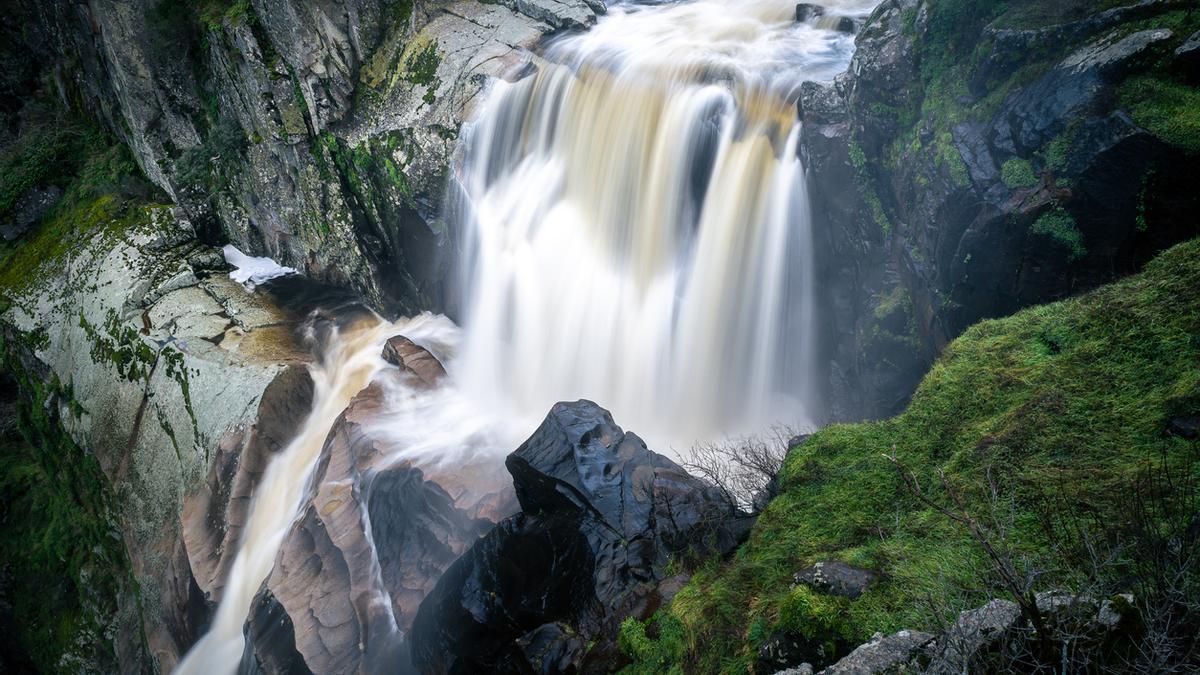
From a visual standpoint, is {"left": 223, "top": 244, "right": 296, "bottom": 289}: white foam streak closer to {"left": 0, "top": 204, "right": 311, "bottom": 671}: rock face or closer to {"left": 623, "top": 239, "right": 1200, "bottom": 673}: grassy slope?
{"left": 0, "top": 204, "right": 311, "bottom": 671}: rock face

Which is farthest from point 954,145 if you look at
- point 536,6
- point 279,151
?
point 279,151

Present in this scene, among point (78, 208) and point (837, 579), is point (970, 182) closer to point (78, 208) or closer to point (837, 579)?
point (837, 579)

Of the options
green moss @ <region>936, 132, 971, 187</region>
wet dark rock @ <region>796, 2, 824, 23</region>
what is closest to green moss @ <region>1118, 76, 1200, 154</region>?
green moss @ <region>936, 132, 971, 187</region>

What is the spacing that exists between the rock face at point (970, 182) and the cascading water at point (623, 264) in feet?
2.98

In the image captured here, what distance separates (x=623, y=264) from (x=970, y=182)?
22.7 feet

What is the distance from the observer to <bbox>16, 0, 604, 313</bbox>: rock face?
56.2 ft

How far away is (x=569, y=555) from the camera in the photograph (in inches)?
347

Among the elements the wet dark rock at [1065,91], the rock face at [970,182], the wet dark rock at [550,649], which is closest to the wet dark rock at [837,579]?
the wet dark rock at [550,649]

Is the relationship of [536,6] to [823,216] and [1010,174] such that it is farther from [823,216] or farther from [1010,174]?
[1010,174]

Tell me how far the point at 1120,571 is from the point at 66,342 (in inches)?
933

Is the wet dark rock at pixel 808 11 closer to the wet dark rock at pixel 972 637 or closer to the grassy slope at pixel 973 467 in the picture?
the grassy slope at pixel 973 467

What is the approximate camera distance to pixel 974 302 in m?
9.62

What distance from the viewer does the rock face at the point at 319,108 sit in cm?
1714

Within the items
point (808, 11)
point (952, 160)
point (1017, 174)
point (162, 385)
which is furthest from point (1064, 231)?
point (162, 385)
